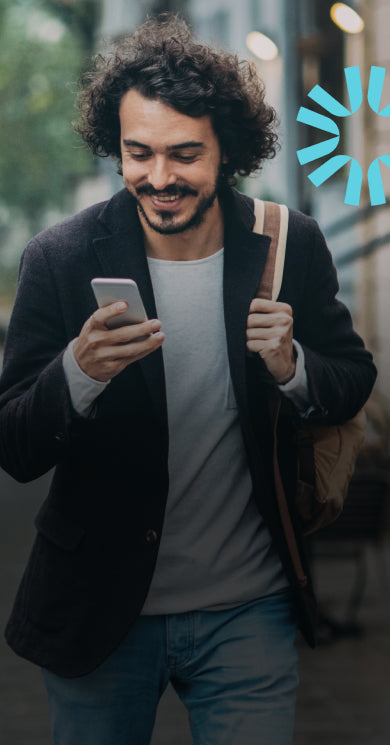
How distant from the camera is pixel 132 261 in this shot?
6.72 feet

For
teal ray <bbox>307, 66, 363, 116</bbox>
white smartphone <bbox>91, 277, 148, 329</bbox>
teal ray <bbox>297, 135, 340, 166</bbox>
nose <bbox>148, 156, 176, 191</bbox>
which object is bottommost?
white smartphone <bbox>91, 277, 148, 329</bbox>

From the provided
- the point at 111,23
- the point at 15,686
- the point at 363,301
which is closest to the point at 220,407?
the point at 15,686

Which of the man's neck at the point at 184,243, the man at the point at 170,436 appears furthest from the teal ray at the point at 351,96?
the man's neck at the point at 184,243

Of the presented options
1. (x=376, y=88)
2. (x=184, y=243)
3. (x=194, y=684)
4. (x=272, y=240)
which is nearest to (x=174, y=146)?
(x=184, y=243)

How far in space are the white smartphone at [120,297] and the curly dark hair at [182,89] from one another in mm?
384

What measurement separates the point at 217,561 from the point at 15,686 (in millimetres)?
2855

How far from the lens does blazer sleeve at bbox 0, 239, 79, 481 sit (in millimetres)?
1909

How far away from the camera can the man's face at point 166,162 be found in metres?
1.96

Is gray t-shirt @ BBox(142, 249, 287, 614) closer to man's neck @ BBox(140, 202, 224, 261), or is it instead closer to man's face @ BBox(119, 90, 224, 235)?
man's neck @ BBox(140, 202, 224, 261)

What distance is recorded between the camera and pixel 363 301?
721 centimetres

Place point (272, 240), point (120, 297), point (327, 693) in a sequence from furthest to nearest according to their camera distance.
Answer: point (327, 693) < point (272, 240) < point (120, 297)

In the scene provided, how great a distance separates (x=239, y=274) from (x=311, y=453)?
39 cm

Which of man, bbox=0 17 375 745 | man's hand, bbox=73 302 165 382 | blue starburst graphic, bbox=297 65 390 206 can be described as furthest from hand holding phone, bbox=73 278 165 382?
blue starburst graphic, bbox=297 65 390 206

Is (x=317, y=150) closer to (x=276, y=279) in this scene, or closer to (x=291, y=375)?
(x=276, y=279)
